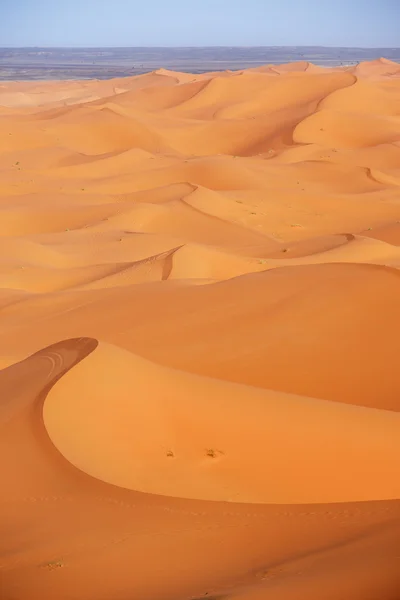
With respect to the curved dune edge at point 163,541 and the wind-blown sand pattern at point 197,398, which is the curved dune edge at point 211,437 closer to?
the wind-blown sand pattern at point 197,398

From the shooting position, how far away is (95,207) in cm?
1794

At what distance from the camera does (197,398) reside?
595 cm

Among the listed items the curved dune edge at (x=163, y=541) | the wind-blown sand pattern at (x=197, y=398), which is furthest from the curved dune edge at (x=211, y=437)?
the curved dune edge at (x=163, y=541)

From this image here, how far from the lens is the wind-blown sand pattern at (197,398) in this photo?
3670 mm

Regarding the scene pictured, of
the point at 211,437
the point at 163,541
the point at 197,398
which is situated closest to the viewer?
the point at 163,541

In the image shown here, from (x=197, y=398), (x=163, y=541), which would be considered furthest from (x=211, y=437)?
(x=163, y=541)

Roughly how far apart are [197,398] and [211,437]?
19.6 inches

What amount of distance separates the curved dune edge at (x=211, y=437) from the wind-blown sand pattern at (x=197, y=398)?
0.02 m

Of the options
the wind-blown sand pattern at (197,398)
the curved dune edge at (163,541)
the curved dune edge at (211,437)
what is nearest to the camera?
the curved dune edge at (163,541)

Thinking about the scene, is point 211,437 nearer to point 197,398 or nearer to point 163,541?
point 197,398

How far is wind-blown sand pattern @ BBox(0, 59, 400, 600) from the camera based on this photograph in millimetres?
3670

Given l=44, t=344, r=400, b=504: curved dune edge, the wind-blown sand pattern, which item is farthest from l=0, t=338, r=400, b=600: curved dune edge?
l=44, t=344, r=400, b=504: curved dune edge

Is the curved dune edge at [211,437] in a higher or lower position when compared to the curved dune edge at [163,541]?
lower

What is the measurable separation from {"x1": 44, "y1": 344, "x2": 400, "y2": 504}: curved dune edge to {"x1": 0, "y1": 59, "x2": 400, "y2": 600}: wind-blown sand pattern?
16mm
